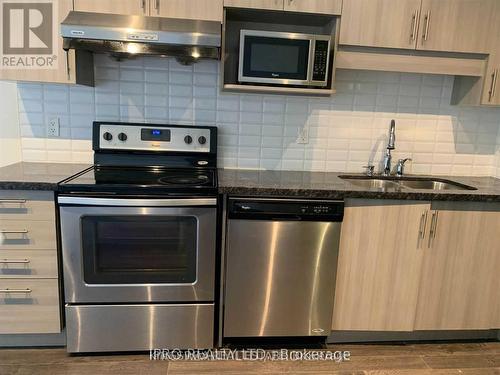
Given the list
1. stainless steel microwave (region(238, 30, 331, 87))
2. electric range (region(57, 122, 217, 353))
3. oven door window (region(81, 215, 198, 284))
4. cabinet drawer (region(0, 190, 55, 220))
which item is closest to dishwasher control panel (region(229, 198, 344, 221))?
electric range (region(57, 122, 217, 353))

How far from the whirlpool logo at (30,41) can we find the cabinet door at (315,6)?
125 cm

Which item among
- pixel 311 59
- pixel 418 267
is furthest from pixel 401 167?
pixel 311 59

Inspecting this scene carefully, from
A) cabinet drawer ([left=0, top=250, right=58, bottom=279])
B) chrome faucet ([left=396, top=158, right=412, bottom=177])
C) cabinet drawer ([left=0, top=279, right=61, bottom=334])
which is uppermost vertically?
chrome faucet ([left=396, top=158, right=412, bottom=177])

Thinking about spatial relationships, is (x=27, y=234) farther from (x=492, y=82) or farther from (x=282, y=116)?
(x=492, y=82)

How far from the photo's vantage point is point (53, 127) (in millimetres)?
2352

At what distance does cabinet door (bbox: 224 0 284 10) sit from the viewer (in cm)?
201

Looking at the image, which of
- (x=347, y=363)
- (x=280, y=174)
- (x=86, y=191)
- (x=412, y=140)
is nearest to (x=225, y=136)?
(x=280, y=174)

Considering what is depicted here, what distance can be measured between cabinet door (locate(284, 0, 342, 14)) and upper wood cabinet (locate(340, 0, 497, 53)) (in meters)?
0.05

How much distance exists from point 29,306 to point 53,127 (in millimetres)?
1069

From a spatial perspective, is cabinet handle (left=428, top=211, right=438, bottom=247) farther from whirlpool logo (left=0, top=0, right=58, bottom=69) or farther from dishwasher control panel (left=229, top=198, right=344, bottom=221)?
whirlpool logo (left=0, top=0, right=58, bottom=69)

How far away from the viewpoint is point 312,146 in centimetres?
253

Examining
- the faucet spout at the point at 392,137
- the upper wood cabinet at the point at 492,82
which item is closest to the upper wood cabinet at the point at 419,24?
the upper wood cabinet at the point at 492,82

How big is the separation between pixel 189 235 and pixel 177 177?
364 mm

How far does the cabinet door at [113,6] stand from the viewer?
1.97 meters
